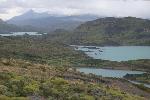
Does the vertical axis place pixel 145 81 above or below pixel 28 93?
below

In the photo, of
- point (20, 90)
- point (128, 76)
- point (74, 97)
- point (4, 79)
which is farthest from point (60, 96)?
point (128, 76)

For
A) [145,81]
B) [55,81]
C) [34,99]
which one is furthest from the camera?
[145,81]

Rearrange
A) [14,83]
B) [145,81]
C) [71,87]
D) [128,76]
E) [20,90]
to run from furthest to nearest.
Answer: [128,76] → [145,81] → [71,87] → [14,83] → [20,90]

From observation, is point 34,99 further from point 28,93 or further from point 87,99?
point 87,99

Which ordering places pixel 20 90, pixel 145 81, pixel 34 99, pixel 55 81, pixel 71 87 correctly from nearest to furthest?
pixel 34 99 → pixel 20 90 → pixel 71 87 → pixel 55 81 → pixel 145 81

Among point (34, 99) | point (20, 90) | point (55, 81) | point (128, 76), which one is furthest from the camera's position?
point (128, 76)

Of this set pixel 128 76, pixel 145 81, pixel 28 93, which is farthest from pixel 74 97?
pixel 128 76

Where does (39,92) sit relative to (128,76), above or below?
above

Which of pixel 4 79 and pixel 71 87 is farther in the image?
pixel 71 87

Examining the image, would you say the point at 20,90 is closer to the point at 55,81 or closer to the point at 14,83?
the point at 14,83
